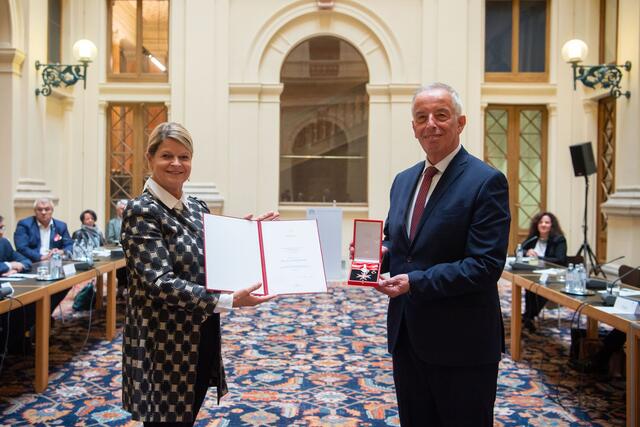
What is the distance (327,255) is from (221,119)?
3.37 metres

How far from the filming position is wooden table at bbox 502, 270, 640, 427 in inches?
132

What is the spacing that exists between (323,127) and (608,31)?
17.4 feet

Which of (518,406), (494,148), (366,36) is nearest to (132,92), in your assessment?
(366,36)

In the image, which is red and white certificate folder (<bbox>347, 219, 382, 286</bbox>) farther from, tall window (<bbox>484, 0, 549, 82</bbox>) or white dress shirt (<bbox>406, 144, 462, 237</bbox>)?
tall window (<bbox>484, 0, 549, 82</bbox>)

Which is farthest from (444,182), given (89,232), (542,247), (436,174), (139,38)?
(139,38)

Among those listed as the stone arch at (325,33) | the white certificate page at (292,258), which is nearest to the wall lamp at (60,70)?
the stone arch at (325,33)

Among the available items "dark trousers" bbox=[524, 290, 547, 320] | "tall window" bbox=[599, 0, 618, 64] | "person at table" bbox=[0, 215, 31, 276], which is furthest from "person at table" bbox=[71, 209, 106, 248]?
"tall window" bbox=[599, 0, 618, 64]

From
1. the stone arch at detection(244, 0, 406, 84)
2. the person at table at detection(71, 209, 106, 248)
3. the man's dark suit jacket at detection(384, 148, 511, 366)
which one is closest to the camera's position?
the man's dark suit jacket at detection(384, 148, 511, 366)

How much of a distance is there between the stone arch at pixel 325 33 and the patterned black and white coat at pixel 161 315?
8.96 m

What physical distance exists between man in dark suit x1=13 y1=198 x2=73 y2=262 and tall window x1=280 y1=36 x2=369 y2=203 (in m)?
4.94

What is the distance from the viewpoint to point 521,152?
10977 millimetres

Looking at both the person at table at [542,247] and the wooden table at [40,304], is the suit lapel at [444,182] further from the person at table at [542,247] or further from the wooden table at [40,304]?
the person at table at [542,247]

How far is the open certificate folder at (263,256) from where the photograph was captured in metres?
2.17

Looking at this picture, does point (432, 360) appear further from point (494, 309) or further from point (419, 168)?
point (419, 168)
